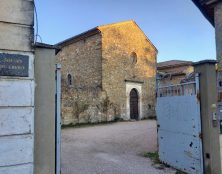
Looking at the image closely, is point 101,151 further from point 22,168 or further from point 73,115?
point 73,115

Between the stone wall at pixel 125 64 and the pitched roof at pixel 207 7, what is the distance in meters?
13.4

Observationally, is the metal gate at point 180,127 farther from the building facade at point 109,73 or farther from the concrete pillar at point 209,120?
the building facade at point 109,73

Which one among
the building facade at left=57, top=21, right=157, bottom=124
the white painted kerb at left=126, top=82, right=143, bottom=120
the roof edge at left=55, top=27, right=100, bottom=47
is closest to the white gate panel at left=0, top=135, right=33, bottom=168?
the building facade at left=57, top=21, right=157, bottom=124

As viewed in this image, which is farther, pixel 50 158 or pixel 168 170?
pixel 168 170

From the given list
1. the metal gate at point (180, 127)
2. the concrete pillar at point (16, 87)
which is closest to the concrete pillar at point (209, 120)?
the metal gate at point (180, 127)

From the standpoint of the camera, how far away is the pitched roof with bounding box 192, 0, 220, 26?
26.8 ft

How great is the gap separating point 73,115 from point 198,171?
13697 millimetres

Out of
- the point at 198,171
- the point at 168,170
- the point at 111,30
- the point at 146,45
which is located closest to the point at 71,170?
the point at 168,170

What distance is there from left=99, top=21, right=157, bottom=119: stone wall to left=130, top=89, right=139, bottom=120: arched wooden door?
54cm

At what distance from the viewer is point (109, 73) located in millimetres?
22672

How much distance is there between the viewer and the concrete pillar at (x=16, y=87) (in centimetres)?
416

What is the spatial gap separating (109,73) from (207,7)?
14528mm

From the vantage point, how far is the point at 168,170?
6867mm

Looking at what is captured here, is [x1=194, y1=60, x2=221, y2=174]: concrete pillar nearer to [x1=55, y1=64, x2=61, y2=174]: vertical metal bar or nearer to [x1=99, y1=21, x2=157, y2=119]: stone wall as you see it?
[x1=55, y1=64, x2=61, y2=174]: vertical metal bar
